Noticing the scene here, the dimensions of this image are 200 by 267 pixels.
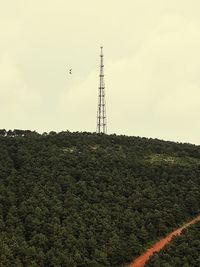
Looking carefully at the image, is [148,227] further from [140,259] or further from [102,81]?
[102,81]

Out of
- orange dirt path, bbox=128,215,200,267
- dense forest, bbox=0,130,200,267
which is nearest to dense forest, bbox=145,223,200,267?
orange dirt path, bbox=128,215,200,267

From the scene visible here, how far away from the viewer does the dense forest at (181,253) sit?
43.0 meters

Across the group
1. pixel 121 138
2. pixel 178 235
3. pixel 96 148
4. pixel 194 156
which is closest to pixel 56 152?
pixel 96 148

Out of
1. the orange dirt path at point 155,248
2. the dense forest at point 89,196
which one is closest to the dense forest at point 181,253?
the orange dirt path at point 155,248

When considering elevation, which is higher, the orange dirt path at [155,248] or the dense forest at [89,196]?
the dense forest at [89,196]

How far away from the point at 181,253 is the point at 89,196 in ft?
37.6

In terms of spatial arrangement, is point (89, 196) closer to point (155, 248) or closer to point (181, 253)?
point (155, 248)

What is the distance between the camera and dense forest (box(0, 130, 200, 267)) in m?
45.1

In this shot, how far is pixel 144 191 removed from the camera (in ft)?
178

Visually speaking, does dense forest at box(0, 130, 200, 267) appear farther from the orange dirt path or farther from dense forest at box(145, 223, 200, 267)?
dense forest at box(145, 223, 200, 267)

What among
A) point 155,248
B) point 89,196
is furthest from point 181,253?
point 89,196

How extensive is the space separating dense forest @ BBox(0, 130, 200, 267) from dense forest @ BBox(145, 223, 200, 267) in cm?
258

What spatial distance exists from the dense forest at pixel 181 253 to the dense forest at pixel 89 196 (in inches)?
101

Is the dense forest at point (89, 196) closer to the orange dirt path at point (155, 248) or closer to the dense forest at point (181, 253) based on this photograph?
the orange dirt path at point (155, 248)
